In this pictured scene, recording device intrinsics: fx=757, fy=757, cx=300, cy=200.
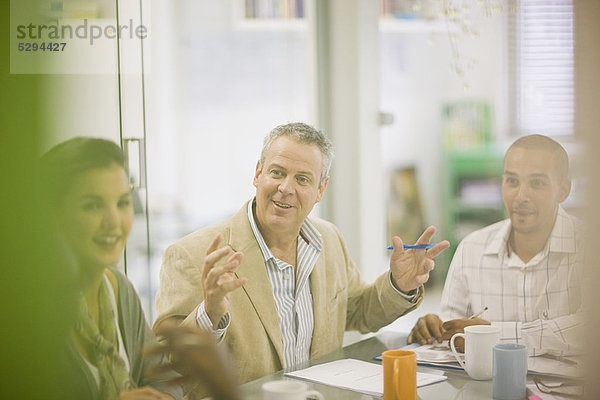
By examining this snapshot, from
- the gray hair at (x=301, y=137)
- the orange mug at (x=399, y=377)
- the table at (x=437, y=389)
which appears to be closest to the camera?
the orange mug at (x=399, y=377)

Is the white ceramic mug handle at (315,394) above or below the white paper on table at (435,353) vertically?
above

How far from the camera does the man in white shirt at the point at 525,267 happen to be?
7.25 feet

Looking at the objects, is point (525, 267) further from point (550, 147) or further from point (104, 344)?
point (104, 344)

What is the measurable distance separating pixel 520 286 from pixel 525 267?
0.06 m

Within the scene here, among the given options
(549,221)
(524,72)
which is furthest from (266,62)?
(549,221)

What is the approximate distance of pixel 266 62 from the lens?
3225 millimetres

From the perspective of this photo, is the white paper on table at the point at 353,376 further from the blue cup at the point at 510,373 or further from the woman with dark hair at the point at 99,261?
the woman with dark hair at the point at 99,261

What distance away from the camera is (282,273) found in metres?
2.19

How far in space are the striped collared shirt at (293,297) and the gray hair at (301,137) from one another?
0.18 m

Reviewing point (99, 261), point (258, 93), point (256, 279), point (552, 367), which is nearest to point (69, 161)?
point (99, 261)

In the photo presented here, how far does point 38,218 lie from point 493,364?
1133 millimetres

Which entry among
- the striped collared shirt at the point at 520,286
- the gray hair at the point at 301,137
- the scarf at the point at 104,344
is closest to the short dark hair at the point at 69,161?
the scarf at the point at 104,344

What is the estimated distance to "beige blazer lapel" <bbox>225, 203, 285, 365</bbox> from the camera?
210cm

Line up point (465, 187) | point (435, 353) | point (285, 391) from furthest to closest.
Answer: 1. point (465, 187)
2. point (435, 353)
3. point (285, 391)
